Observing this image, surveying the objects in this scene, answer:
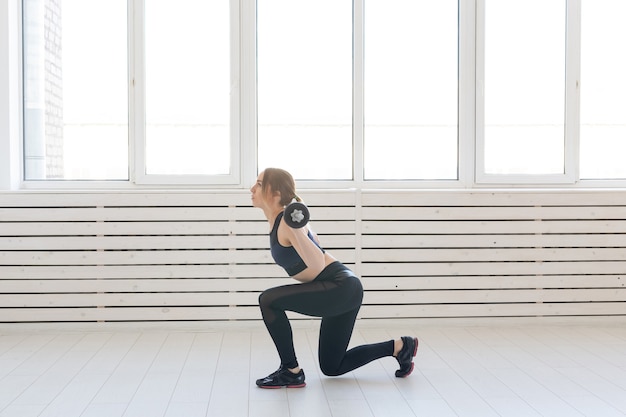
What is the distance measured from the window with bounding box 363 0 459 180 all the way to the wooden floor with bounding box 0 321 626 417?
3.84 feet

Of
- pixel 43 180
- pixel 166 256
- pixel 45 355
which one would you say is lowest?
pixel 45 355

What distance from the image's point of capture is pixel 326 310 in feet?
12.0

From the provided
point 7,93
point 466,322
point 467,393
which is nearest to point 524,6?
point 466,322

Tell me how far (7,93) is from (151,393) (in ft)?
8.79

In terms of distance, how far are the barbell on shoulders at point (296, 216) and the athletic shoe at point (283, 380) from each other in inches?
28.5

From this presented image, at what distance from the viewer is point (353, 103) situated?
569 cm

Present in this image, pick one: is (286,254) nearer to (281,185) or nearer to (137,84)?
(281,185)

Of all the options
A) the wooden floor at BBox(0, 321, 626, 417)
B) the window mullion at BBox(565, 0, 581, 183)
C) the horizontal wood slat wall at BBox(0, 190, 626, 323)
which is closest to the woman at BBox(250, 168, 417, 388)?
the wooden floor at BBox(0, 321, 626, 417)

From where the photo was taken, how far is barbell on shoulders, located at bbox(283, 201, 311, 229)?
11.4 ft

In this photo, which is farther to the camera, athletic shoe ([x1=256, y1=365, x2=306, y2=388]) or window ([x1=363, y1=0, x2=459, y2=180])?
window ([x1=363, y1=0, x2=459, y2=180])

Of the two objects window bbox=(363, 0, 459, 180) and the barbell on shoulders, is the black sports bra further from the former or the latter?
window bbox=(363, 0, 459, 180)

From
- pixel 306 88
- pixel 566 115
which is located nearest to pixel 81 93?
pixel 306 88

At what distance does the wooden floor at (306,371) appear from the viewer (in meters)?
3.42

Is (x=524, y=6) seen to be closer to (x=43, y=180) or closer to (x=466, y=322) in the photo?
(x=466, y=322)
